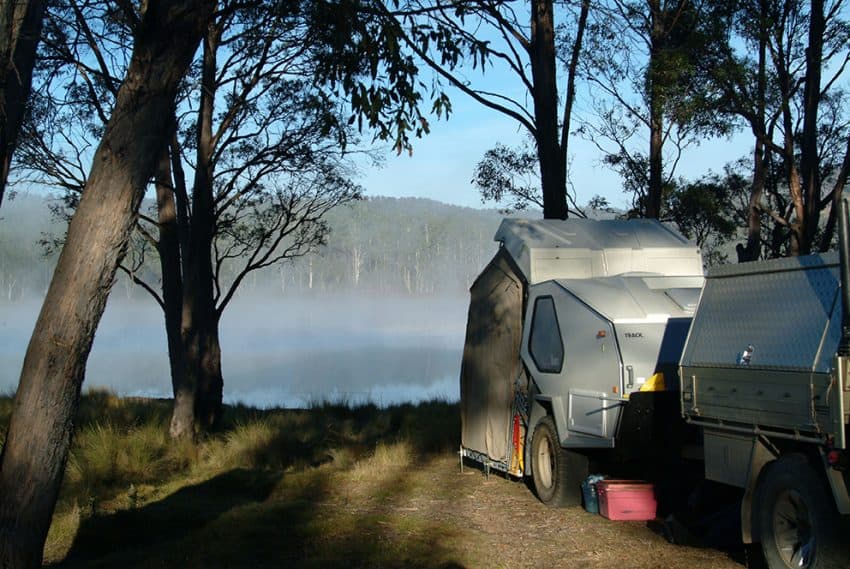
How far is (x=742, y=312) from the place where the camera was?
713 centimetres

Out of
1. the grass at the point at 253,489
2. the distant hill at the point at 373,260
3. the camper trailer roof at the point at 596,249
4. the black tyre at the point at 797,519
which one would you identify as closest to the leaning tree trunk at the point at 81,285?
the grass at the point at 253,489

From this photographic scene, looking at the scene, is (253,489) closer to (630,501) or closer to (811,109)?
(630,501)

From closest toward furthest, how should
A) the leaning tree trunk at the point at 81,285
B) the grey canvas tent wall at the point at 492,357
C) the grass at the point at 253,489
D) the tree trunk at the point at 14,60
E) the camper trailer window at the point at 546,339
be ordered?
the leaning tree trunk at the point at 81,285, the tree trunk at the point at 14,60, the grass at the point at 253,489, the camper trailer window at the point at 546,339, the grey canvas tent wall at the point at 492,357

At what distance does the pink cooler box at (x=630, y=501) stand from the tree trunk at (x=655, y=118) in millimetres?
13056

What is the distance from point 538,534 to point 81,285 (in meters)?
4.79

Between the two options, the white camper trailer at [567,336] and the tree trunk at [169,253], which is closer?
the white camper trailer at [567,336]

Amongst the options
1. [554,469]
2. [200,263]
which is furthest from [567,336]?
[200,263]

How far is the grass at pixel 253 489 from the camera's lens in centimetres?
791

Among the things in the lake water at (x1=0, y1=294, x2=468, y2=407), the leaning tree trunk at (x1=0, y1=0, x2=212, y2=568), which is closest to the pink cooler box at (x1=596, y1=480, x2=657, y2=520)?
the leaning tree trunk at (x1=0, y1=0, x2=212, y2=568)

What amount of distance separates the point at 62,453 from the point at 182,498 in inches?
208

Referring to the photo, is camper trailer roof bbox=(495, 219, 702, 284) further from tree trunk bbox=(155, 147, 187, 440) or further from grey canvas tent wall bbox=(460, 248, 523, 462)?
tree trunk bbox=(155, 147, 187, 440)

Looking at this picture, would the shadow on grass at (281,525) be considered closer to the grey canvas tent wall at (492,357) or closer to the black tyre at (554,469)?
the grey canvas tent wall at (492,357)

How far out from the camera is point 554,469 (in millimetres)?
10109

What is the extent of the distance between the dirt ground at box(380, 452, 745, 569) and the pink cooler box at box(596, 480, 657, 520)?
0.26ft
